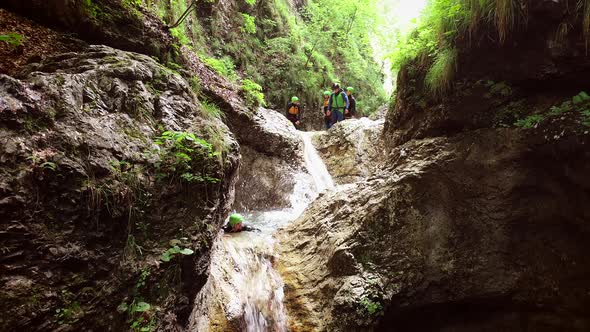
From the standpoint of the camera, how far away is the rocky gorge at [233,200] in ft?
8.76

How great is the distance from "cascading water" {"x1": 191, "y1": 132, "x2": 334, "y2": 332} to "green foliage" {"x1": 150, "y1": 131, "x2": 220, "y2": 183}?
1628 millimetres

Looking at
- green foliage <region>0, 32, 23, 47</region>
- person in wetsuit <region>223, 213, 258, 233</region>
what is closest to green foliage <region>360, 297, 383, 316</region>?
person in wetsuit <region>223, 213, 258, 233</region>

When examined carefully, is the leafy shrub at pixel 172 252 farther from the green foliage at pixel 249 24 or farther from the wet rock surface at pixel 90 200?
the green foliage at pixel 249 24

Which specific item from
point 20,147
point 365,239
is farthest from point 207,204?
point 365,239

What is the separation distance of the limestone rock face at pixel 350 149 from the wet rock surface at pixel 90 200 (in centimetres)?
772

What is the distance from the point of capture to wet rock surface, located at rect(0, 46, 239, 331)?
7.91ft

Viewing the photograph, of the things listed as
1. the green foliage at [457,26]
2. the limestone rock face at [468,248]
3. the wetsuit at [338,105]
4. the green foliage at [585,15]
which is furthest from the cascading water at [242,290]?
the wetsuit at [338,105]

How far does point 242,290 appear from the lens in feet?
17.0

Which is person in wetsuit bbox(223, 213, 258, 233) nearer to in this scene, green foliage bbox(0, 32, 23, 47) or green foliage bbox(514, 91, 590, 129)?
green foliage bbox(0, 32, 23, 47)

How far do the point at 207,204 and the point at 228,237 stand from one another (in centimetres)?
264

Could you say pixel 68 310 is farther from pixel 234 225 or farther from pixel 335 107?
pixel 335 107

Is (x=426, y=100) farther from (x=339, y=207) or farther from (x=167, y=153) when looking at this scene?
(x=167, y=153)

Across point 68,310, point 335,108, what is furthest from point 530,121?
point 335,108

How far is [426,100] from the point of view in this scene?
225 inches
